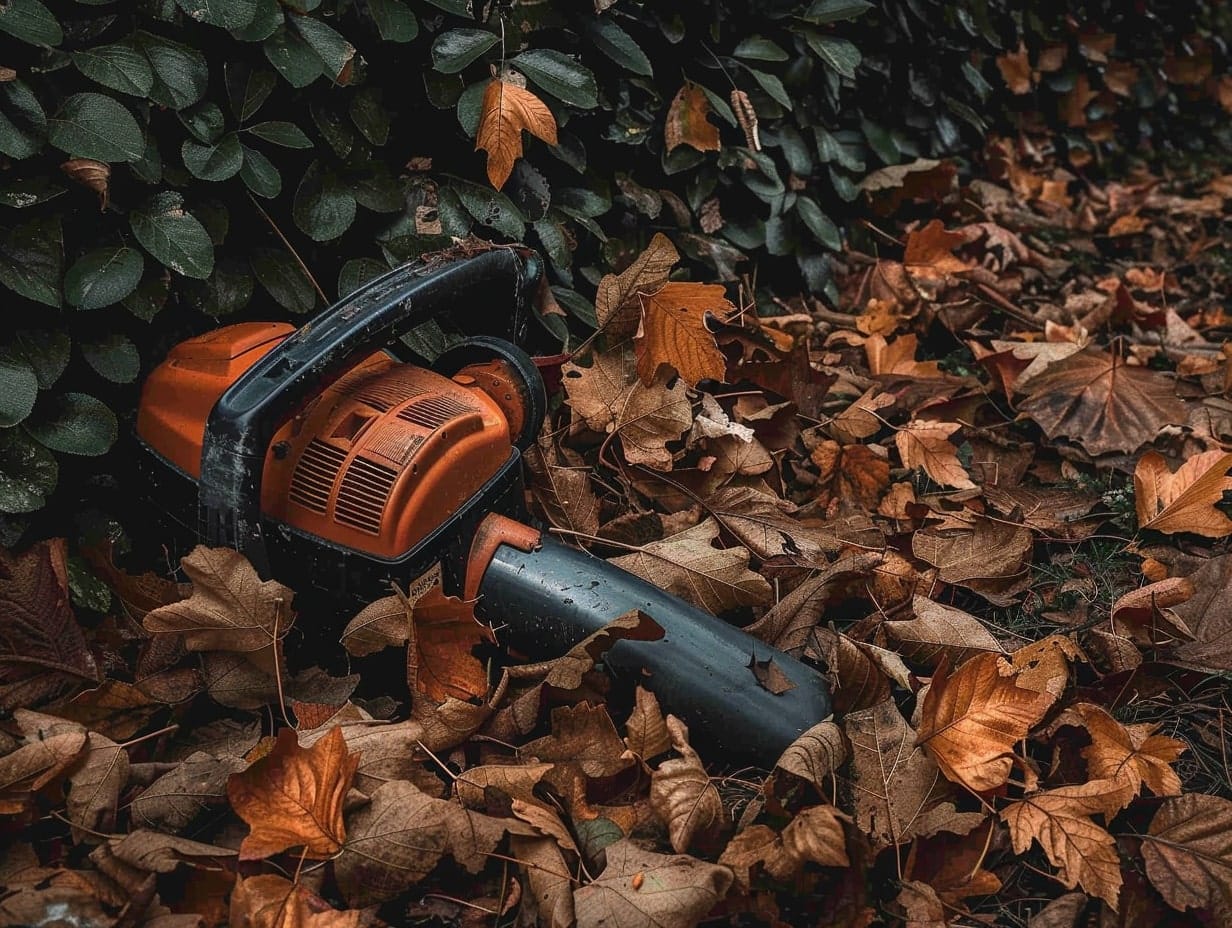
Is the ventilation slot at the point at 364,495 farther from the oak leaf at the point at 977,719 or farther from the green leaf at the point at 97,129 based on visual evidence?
the oak leaf at the point at 977,719

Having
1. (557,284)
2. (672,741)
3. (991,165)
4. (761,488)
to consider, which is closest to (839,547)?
(761,488)

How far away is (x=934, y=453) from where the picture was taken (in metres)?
2.02

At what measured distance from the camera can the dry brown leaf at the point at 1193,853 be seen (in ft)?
4.10

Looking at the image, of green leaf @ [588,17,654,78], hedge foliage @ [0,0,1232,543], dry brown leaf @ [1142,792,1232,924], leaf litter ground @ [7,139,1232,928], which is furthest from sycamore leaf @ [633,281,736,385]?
dry brown leaf @ [1142,792,1232,924]

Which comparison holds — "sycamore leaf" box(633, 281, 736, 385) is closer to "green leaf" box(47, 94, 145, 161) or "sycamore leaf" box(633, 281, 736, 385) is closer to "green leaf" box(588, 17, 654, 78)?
"green leaf" box(588, 17, 654, 78)

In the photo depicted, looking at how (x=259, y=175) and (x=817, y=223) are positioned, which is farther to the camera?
(x=817, y=223)

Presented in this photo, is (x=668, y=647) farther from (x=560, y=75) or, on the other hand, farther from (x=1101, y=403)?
(x=1101, y=403)

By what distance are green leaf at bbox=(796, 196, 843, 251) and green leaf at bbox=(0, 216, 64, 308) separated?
5.30 ft

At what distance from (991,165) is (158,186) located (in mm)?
2569

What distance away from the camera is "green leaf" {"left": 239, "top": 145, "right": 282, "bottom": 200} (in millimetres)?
1676

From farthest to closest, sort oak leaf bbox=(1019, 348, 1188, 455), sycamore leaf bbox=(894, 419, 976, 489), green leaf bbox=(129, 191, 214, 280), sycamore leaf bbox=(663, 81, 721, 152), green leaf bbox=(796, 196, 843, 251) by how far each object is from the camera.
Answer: green leaf bbox=(796, 196, 843, 251), sycamore leaf bbox=(663, 81, 721, 152), oak leaf bbox=(1019, 348, 1188, 455), sycamore leaf bbox=(894, 419, 976, 489), green leaf bbox=(129, 191, 214, 280)

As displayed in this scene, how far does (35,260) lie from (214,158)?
298 millimetres

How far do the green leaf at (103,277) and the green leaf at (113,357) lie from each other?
0.07m

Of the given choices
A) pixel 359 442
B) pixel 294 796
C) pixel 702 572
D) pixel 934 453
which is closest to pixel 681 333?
pixel 702 572
